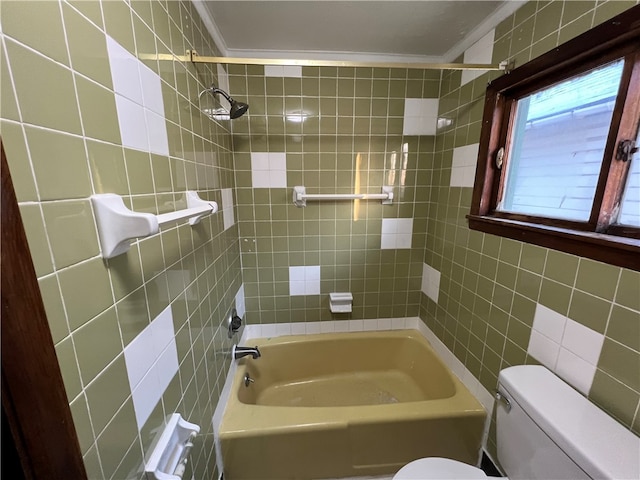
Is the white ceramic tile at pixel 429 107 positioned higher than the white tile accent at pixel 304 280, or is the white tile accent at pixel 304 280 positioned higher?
the white ceramic tile at pixel 429 107

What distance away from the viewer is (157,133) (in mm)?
745

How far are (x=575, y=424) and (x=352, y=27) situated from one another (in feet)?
6.32

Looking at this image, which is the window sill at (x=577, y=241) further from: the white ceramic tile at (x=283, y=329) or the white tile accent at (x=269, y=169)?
the white ceramic tile at (x=283, y=329)

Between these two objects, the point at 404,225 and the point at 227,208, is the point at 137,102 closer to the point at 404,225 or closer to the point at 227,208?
the point at 227,208

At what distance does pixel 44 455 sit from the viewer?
1.29ft

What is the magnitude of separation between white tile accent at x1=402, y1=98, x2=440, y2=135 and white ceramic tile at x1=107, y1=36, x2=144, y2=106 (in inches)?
62.3

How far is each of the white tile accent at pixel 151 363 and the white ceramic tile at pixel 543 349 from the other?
1404mm

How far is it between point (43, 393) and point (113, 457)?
289 millimetres

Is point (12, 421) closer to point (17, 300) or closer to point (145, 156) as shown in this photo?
point (17, 300)

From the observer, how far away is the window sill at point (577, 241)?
766 mm

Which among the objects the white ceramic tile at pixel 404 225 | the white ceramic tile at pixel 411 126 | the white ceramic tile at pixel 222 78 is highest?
the white ceramic tile at pixel 222 78

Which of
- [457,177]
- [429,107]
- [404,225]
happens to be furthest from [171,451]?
[429,107]

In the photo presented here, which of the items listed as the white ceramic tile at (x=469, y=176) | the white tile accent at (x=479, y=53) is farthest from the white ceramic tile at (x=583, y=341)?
the white tile accent at (x=479, y=53)

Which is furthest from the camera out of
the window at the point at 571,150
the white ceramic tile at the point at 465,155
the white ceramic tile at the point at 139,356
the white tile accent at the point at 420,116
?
the white tile accent at the point at 420,116
